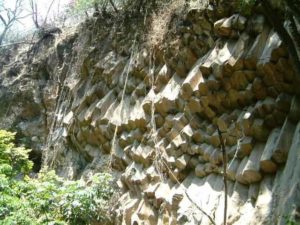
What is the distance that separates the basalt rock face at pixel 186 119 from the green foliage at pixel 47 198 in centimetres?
46

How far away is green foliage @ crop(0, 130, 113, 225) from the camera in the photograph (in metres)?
6.49

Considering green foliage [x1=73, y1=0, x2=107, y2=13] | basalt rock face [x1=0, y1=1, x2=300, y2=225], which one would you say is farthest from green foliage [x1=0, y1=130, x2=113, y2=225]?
green foliage [x1=73, y1=0, x2=107, y2=13]

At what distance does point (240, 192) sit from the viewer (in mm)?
5379

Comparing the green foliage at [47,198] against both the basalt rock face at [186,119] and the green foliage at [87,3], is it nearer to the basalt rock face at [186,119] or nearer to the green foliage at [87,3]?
the basalt rock face at [186,119]

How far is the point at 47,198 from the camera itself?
264 inches

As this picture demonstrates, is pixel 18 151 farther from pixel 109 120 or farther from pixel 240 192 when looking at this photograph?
pixel 240 192

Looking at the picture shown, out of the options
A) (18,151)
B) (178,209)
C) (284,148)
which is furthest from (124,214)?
(284,148)

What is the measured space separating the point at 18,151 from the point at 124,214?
2.05 metres

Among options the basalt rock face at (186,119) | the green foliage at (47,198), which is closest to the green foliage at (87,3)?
the basalt rock face at (186,119)

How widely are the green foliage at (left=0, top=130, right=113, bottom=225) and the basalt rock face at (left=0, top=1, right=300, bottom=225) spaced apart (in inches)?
18.1

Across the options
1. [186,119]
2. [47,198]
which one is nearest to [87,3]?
[186,119]

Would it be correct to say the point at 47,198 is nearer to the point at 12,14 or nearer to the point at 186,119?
the point at 186,119

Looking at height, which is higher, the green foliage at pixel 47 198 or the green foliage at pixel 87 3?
the green foliage at pixel 87 3

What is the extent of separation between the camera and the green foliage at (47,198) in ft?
21.3
